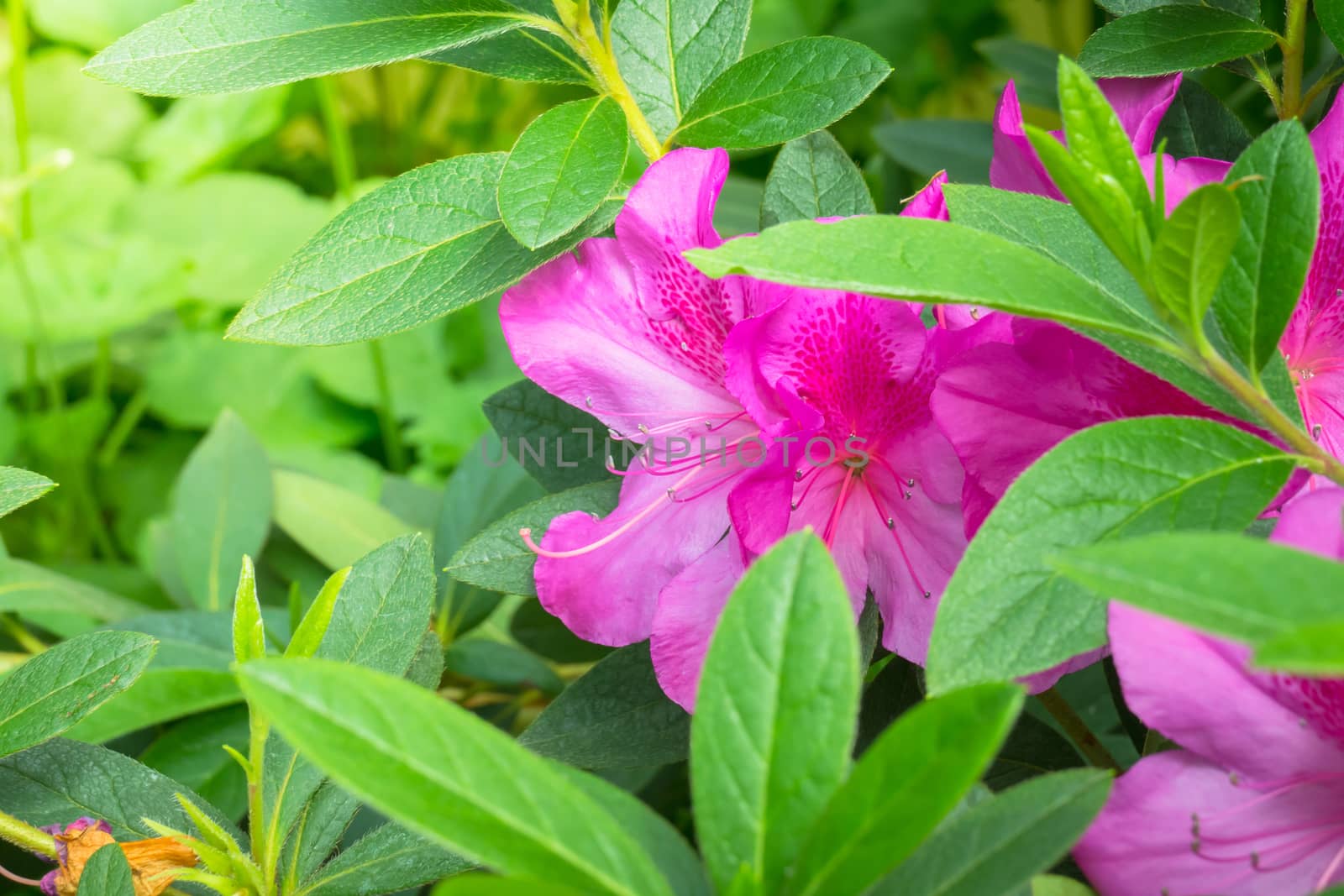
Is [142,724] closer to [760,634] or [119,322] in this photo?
[760,634]

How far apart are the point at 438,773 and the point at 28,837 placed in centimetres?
25

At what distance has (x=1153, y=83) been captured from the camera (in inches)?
19.5

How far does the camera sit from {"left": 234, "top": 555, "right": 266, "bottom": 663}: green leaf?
0.38m

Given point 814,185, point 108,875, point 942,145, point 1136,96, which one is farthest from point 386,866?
point 942,145

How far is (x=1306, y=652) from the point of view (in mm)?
213

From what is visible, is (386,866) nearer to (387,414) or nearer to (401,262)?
(401,262)

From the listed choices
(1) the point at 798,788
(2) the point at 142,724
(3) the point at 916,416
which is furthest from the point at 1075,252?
(2) the point at 142,724

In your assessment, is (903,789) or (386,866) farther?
(386,866)

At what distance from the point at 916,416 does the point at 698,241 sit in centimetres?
10

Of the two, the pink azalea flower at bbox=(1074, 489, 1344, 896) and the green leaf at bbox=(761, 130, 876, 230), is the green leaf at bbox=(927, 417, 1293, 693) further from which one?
the green leaf at bbox=(761, 130, 876, 230)

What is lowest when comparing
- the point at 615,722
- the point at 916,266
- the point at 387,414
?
→ the point at 387,414

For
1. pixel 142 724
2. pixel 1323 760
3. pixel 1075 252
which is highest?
pixel 1075 252

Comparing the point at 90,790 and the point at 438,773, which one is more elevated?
the point at 438,773

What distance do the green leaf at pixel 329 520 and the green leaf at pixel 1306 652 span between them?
623 millimetres
